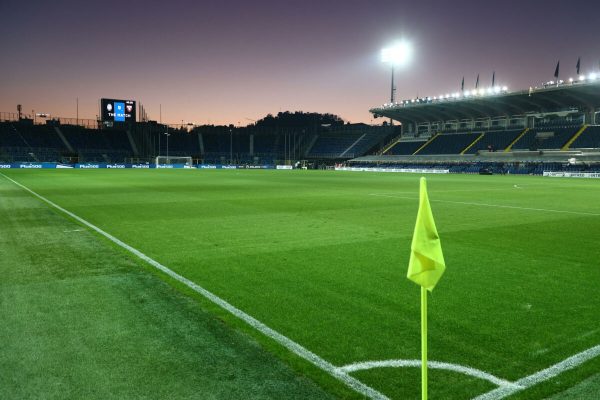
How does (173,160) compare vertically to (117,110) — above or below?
below

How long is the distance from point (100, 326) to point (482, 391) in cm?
385

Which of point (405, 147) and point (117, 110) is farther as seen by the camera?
point (405, 147)

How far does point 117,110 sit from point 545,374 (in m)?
71.3

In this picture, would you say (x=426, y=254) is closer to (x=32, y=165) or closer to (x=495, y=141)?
(x=495, y=141)

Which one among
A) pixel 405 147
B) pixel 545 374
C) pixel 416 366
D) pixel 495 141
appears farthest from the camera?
pixel 405 147

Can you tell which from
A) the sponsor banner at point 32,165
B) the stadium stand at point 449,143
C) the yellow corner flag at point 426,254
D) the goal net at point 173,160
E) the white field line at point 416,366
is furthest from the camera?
the goal net at point 173,160

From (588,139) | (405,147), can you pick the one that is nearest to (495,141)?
(588,139)

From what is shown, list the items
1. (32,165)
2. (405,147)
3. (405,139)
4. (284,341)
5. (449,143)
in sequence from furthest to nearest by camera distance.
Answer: (405,139), (405,147), (449,143), (32,165), (284,341)

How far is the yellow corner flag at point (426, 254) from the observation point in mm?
3166

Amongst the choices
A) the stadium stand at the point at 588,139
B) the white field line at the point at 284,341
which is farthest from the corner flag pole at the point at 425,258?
the stadium stand at the point at 588,139

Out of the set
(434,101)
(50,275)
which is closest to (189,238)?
(50,275)

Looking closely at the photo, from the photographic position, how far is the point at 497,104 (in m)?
68.2

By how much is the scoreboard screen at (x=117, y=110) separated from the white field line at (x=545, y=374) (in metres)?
70.5

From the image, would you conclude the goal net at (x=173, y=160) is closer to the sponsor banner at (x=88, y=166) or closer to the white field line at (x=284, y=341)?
the sponsor banner at (x=88, y=166)
